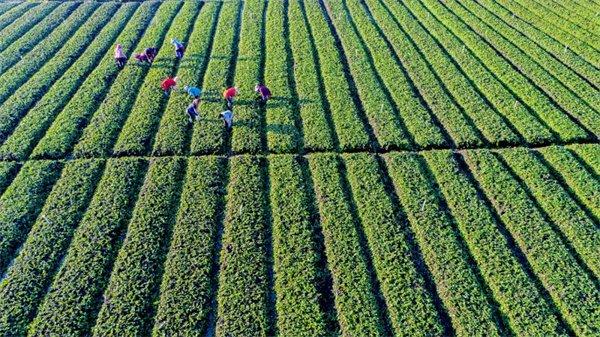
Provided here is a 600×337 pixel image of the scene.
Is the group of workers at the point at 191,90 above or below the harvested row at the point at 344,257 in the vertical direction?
above

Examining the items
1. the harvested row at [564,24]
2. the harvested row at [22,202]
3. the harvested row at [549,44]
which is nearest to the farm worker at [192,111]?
the harvested row at [22,202]

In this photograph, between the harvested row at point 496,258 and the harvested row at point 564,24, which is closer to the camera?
the harvested row at point 496,258

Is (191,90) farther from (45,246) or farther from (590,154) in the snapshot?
(590,154)

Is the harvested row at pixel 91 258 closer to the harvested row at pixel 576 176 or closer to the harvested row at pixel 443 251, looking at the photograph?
the harvested row at pixel 443 251

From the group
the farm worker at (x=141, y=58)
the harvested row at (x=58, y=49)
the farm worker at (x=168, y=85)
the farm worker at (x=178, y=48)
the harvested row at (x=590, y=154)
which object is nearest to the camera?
the harvested row at (x=590, y=154)

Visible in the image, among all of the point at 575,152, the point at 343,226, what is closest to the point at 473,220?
the point at 343,226

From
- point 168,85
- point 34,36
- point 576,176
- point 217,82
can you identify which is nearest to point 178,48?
point 217,82
